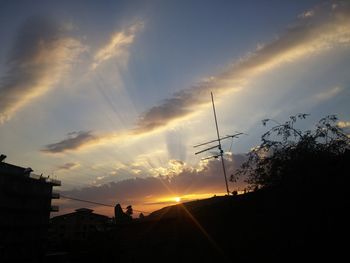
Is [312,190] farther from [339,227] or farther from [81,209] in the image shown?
[81,209]

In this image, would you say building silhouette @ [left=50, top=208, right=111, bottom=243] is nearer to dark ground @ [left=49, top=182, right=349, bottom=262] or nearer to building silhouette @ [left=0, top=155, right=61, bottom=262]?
building silhouette @ [left=0, top=155, right=61, bottom=262]

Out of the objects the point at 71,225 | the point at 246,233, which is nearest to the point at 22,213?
the point at 71,225

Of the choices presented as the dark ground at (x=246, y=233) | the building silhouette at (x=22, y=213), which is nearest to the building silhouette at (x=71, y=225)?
the building silhouette at (x=22, y=213)

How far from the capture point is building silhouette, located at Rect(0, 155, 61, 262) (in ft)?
143

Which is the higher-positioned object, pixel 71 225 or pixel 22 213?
pixel 22 213

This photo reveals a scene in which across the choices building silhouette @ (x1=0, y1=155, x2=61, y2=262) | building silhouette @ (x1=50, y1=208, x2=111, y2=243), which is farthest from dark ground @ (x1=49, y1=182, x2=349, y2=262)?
building silhouette @ (x1=50, y1=208, x2=111, y2=243)

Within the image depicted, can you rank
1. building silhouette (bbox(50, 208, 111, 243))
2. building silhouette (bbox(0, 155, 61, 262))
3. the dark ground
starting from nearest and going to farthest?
the dark ground → building silhouette (bbox(0, 155, 61, 262)) → building silhouette (bbox(50, 208, 111, 243))

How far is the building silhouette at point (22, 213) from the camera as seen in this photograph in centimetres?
4363

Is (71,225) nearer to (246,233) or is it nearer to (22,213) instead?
(22,213)

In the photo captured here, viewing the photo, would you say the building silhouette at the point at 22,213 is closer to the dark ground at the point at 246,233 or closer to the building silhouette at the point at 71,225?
the building silhouette at the point at 71,225

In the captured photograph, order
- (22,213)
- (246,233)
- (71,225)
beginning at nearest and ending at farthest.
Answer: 1. (246,233)
2. (22,213)
3. (71,225)

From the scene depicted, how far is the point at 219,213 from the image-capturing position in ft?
53.7

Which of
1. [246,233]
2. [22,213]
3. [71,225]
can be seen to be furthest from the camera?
[71,225]

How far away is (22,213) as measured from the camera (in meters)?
47.2
